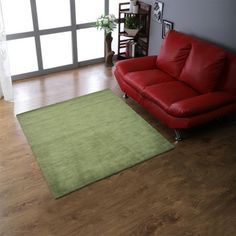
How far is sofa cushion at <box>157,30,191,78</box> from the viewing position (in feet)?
11.7

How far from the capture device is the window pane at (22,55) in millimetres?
4267

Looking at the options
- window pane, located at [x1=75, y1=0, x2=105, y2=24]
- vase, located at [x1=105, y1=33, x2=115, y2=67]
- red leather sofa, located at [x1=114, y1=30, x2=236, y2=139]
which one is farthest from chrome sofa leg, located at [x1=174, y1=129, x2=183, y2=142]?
window pane, located at [x1=75, y1=0, x2=105, y2=24]

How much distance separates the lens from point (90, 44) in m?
4.92

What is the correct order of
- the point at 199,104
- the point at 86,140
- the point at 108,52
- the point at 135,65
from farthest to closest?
the point at 108,52, the point at 135,65, the point at 86,140, the point at 199,104

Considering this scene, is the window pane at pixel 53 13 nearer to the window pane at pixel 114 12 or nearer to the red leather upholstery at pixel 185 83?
the window pane at pixel 114 12

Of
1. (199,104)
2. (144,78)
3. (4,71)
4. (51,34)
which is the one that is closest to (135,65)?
(144,78)

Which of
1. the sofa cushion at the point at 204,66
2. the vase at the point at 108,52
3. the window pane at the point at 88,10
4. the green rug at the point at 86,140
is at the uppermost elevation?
the window pane at the point at 88,10

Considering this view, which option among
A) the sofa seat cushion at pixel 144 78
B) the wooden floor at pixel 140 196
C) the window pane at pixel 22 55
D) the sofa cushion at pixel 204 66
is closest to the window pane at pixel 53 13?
the window pane at pixel 22 55

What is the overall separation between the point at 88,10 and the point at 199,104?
8.47ft

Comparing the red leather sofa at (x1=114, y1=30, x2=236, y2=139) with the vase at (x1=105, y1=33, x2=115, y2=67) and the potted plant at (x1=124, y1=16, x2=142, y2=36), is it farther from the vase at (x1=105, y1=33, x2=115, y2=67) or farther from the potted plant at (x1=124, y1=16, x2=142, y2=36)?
the vase at (x1=105, y1=33, x2=115, y2=67)

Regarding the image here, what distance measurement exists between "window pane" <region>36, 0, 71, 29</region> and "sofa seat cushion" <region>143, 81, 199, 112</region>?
76.1 inches

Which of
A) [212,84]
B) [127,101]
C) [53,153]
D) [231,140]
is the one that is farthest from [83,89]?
[231,140]

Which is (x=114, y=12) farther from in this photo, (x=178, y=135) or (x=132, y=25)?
(x=178, y=135)

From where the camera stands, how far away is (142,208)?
2477mm
